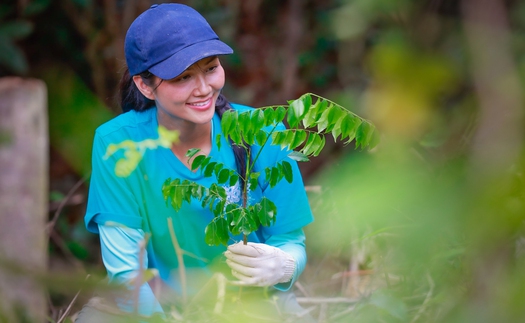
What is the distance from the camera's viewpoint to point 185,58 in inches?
59.5

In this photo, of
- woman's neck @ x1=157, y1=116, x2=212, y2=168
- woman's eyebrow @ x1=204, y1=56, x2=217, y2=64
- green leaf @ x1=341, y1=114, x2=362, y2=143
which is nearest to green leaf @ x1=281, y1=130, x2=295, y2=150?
green leaf @ x1=341, y1=114, x2=362, y2=143

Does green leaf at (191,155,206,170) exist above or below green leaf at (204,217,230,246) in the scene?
above

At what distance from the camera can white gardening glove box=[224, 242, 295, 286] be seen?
1.51 meters

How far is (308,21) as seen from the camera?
397 cm

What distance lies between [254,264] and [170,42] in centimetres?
52

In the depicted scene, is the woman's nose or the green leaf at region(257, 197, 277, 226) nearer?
the green leaf at region(257, 197, 277, 226)

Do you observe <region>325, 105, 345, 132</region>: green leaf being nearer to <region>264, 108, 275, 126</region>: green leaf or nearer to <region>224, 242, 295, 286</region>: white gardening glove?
<region>264, 108, 275, 126</region>: green leaf

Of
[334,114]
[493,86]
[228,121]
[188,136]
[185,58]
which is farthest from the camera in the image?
[188,136]

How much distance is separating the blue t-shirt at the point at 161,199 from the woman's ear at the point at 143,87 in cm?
11

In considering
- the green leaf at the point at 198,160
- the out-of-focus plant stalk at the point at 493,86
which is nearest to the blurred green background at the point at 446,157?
the out-of-focus plant stalk at the point at 493,86

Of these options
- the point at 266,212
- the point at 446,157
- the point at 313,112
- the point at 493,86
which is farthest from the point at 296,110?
the point at 493,86

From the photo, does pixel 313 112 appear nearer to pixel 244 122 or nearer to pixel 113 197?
pixel 244 122

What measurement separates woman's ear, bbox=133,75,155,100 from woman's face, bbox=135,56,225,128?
0.23 ft

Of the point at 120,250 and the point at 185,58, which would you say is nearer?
the point at 185,58
